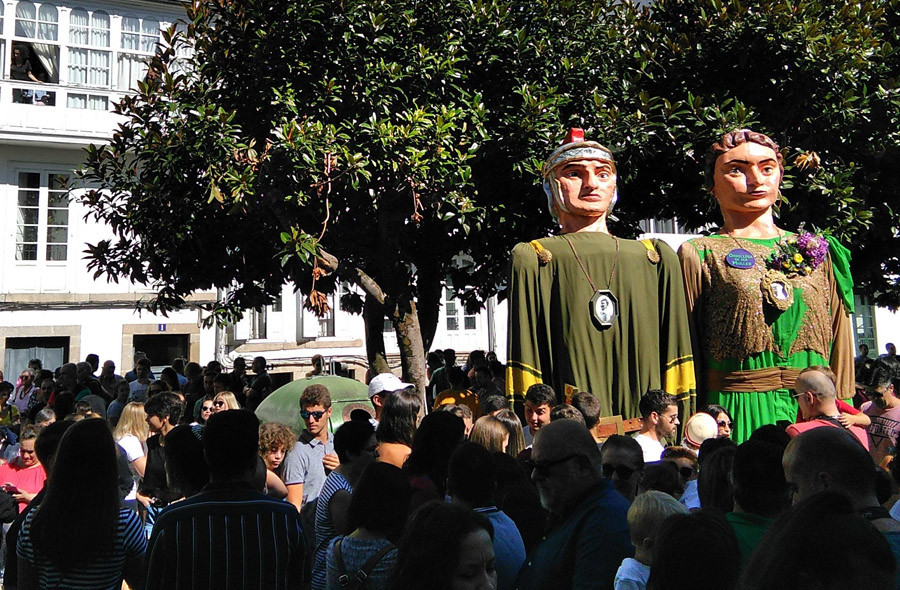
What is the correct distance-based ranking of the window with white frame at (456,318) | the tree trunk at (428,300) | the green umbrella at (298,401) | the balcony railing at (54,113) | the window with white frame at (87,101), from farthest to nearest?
the window with white frame at (456,318), the window with white frame at (87,101), the balcony railing at (54,113), the tree trunk at (428,300), the green umbrella at (298,401)

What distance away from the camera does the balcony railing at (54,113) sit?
17.7m

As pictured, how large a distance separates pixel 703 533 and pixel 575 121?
8.41 m

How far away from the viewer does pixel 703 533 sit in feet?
7.13

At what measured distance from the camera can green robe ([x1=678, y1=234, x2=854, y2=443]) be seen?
24.1ft

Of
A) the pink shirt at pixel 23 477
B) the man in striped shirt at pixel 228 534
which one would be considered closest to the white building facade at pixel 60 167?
the pink shirt at pixel 23 477

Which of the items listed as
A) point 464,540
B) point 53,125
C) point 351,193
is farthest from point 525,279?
point 53,125

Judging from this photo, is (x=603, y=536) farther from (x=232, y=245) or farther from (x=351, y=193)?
(x=232, y=245)

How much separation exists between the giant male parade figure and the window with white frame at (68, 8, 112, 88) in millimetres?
14304

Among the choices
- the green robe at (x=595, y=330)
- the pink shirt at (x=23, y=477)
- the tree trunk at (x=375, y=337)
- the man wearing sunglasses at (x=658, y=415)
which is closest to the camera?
the man wearing sunglasses at (x=658, y=415)

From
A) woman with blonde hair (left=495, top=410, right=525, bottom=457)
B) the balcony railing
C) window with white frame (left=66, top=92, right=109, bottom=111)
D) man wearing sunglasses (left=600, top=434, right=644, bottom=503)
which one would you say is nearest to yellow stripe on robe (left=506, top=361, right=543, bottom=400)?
woman with blonde hair (left=495, top=410, right=525, bottom=457)

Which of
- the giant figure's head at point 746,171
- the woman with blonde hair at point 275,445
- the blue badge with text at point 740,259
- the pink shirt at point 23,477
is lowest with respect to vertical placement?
the pink shirt at point 23,477

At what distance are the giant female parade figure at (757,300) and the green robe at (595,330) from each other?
15.1 inches

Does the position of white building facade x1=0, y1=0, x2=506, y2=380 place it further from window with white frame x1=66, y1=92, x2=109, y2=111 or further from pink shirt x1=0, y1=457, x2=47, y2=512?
pink shirt x1=0, y1=457, x2=47, y2=512

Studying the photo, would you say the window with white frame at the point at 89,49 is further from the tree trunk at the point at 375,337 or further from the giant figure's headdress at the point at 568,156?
the giant figure's headdress at the point at 568,156
